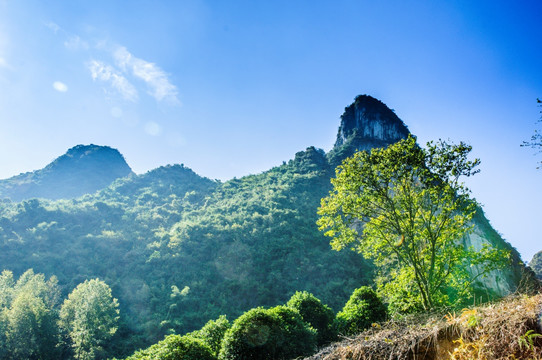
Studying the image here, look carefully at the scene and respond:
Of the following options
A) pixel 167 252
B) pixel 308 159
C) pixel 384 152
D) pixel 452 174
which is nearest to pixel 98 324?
pixel 167 252

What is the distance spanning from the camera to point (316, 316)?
59.3 ft

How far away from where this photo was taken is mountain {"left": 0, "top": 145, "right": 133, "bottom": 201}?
111 metres

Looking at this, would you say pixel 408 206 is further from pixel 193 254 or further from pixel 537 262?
pixel 537 262

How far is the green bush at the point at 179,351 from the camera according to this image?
9672 mm

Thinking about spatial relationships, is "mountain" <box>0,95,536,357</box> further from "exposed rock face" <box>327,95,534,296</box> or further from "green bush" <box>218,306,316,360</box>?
"green bush" <box>218,306,316,360</box>

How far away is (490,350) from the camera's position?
3.12 metres

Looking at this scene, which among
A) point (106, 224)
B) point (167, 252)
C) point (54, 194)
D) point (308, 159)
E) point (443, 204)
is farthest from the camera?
point (54, 194)

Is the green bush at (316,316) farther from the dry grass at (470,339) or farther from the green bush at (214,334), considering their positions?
the dry grass at (470,339)

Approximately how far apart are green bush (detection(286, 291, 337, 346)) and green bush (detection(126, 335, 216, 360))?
842 cm

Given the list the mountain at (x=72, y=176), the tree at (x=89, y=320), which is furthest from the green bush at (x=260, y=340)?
the mountain at (x=72, y=176)

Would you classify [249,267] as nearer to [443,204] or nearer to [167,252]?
[167,252]

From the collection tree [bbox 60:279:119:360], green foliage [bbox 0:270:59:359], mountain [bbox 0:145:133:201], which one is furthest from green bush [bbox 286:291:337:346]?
mountain [bbox 0:145:133:201]

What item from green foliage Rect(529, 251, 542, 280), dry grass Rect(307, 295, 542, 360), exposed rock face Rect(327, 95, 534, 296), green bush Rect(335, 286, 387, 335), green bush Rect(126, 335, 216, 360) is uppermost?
exposed rock face Rect(327, 95, 534, 296)

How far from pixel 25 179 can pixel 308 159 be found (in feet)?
381
